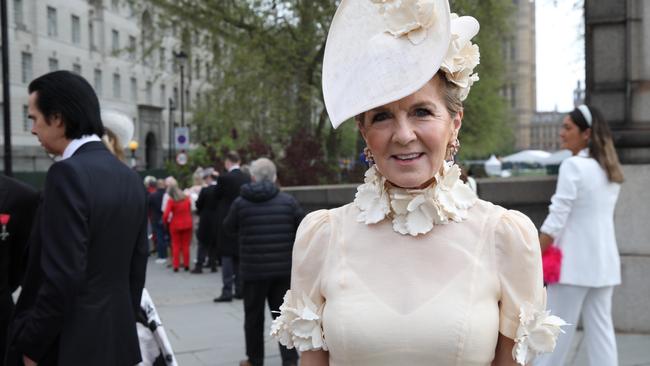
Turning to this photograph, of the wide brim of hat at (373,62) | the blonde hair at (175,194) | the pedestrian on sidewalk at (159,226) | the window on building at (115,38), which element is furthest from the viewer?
the window on building at (115,38)

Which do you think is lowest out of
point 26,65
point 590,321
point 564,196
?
point 590,321

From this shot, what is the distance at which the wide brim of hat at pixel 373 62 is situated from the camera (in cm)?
181

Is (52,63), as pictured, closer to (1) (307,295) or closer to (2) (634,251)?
(2) (634,251)

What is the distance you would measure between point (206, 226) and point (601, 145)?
911 centimetres

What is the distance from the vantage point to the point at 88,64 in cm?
4925

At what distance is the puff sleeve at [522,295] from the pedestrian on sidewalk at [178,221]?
40.4 feet

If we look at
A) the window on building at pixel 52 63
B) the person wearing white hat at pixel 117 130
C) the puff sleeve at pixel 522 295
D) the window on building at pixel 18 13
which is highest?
the window on building at pixel 18 13

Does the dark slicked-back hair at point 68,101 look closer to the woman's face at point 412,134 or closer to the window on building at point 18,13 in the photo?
the woman's face at point 412,134

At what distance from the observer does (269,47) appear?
20016mm

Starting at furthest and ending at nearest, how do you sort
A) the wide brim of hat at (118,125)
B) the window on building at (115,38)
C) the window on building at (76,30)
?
the window on building at (115,38) → the window on building at (76,30) → the wide brim of hat at (118,125)

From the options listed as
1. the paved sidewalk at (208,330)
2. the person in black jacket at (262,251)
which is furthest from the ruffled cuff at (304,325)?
the paved sidewalk at (208,330)

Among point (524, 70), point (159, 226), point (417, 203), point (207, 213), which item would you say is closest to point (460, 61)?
point (417, 203)

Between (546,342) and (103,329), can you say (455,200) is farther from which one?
(103,329)

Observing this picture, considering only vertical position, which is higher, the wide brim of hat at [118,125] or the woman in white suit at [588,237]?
the wide brim of hat at [118,125]
